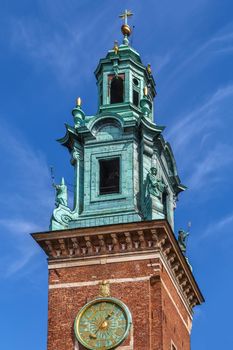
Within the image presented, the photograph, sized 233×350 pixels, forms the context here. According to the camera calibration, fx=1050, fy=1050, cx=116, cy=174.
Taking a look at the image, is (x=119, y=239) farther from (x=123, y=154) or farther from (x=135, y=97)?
(x=135, y=97)

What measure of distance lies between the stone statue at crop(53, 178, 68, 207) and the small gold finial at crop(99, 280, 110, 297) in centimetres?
431

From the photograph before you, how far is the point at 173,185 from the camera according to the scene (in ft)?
160

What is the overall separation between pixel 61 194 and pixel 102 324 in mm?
6346

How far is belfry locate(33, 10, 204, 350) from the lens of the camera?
41.1 meters

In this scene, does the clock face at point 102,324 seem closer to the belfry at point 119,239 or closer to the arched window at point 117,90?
the belfry at point 119,239

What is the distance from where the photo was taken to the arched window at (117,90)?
48.4 meters

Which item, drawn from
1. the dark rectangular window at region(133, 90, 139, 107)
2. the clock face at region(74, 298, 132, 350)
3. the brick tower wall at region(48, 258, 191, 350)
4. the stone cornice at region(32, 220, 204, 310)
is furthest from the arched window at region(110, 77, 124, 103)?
the clock face at region(74, 298, 132, 350)

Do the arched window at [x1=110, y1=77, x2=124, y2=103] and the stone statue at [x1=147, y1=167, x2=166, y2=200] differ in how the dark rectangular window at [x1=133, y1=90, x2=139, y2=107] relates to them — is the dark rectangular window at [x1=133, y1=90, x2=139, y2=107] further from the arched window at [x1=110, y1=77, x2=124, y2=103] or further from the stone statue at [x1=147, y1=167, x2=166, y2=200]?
the stone statue at [x1=147, y1=167, x2=166, y2=200]

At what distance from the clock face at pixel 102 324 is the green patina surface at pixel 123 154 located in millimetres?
3670

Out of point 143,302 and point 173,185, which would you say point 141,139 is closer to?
point 173,185

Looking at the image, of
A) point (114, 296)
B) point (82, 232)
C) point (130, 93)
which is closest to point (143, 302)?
point (114, 296)

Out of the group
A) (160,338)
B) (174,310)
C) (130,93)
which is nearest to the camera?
(160,338)

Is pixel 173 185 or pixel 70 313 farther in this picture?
pixel 173 185

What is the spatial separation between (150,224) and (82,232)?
2.83 metres
